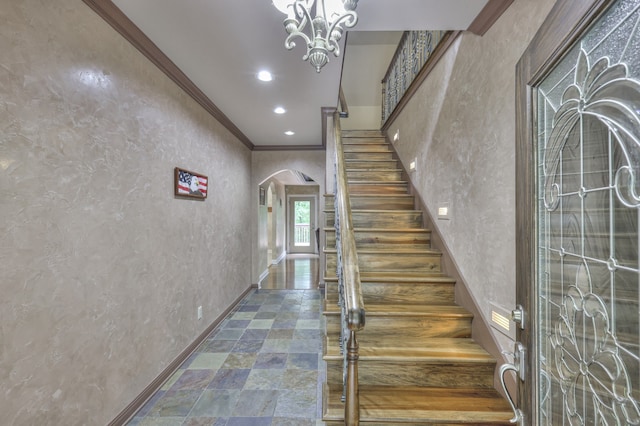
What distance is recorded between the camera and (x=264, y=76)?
97.3 inches

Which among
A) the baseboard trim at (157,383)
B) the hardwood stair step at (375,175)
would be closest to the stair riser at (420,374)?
the baseboard trim at (157,383)

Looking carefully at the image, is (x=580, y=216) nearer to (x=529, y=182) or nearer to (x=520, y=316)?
(x=529, y=182)

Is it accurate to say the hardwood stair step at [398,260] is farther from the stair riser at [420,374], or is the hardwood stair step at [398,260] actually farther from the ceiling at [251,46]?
the ceiling at [251,46]

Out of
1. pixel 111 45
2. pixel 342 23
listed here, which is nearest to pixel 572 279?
pixel 342 23

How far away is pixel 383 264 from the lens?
97.5 inches

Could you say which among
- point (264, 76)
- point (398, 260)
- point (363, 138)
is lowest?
point (398, 260)

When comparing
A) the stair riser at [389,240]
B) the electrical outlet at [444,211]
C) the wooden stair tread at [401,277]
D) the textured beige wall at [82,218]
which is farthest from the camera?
the stair riser at [389,240]

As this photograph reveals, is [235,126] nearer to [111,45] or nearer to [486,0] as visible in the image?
[111,45]

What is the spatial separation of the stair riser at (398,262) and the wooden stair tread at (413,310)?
0.40 metres

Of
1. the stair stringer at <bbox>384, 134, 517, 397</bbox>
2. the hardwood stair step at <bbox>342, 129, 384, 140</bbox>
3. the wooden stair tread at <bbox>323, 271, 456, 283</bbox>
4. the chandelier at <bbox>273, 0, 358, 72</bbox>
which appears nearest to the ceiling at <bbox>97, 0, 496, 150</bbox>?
the chandelier at <bbox>273, 0, 358, 72</bbox>

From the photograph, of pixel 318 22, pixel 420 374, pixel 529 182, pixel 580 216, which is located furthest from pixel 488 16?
pixel 420 374

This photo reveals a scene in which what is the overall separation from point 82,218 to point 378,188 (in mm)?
2795

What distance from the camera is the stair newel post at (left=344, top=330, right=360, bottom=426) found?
1.27 metres

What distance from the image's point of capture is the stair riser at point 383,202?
3.18 m
